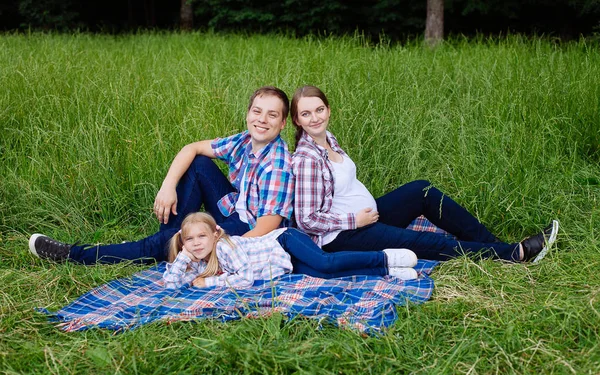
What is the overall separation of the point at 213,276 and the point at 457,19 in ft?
39.0

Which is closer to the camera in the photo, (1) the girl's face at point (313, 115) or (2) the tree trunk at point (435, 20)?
(1) the girl's face at point (313, 115)

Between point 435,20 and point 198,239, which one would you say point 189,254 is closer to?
point 198,239

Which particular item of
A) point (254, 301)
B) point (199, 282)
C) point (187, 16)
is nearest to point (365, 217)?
point (254, 301)

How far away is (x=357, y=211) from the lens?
3.62 metres

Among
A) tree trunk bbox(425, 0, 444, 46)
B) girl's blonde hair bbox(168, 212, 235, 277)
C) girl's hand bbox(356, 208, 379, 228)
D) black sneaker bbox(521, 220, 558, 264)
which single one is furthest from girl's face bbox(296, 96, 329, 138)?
tree trunk bbox(425, 0, 444, 46)

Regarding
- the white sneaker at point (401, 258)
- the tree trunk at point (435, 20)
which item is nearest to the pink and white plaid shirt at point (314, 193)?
the white sneaker at point (401, 258)

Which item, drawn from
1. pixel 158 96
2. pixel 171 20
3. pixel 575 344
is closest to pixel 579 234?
pixel 575 344

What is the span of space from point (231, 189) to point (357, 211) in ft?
2.53

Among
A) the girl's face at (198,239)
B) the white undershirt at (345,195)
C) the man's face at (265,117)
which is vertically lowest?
the girl's face at (198,239)

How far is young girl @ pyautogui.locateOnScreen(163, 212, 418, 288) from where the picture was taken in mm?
3338

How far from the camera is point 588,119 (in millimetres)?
5105

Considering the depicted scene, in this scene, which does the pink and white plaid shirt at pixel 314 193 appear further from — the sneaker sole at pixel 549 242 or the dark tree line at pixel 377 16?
the dark tree line at pixel 377 16

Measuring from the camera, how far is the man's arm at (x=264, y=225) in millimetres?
3451

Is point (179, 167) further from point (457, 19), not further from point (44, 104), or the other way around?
point (457, 19)
